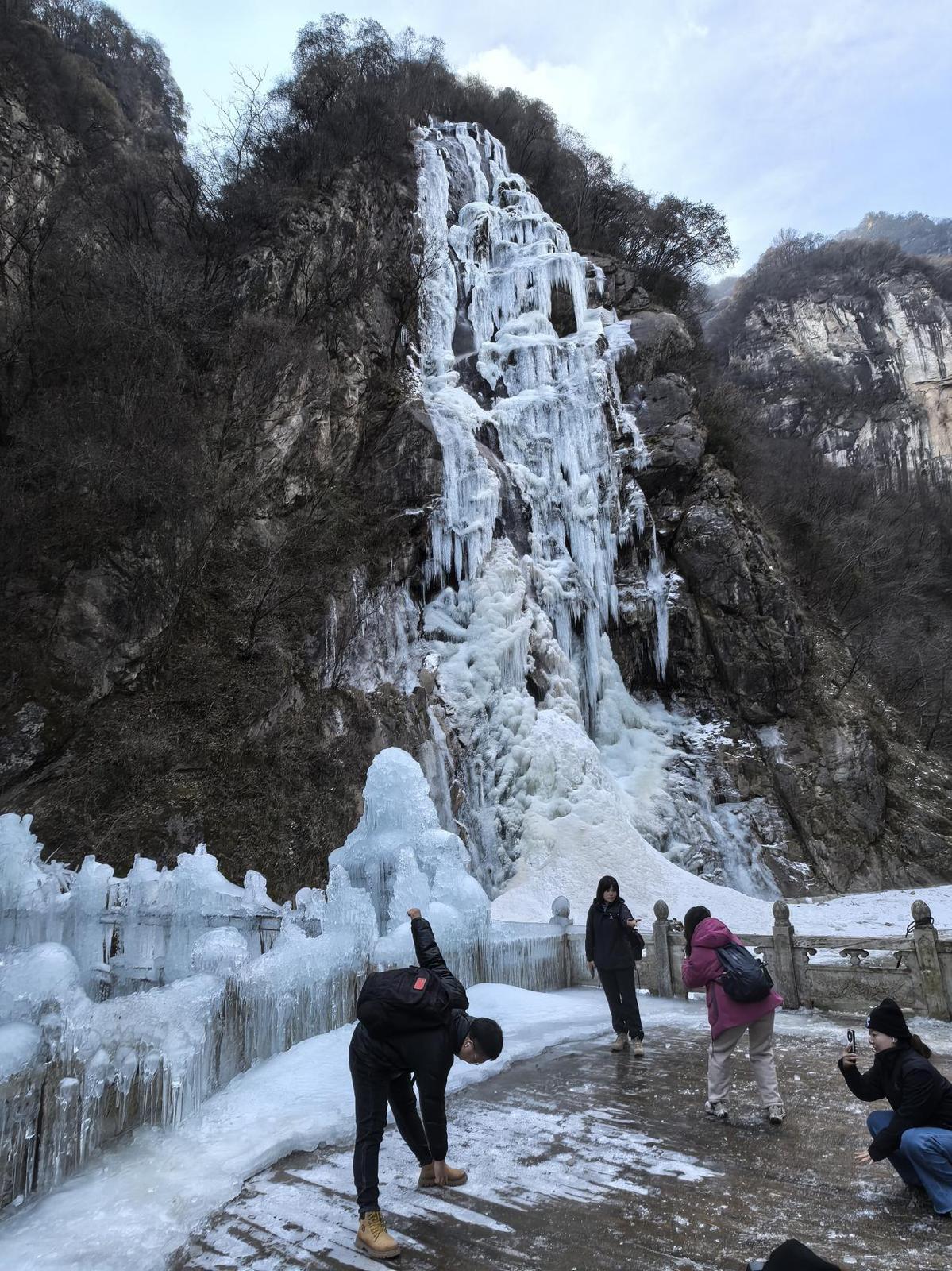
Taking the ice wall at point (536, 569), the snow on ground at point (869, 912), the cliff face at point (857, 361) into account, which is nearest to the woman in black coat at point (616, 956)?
the snow on ground at point (869, 912)

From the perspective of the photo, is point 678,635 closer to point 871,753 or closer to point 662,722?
point 662,722

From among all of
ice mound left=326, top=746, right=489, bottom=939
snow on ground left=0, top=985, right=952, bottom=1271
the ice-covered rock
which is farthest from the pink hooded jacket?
ice mound left=326, top=746, right=489, bottom=939

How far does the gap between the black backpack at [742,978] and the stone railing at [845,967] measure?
9.99ft

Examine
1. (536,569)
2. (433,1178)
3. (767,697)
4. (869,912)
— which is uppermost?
(536,569)

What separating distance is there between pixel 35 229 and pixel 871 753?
22579 millimetres

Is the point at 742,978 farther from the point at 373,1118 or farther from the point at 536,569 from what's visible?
the point at 536,569

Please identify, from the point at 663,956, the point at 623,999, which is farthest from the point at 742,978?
the point at 663,956

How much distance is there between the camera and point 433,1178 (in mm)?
3639

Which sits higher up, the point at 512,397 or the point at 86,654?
the point at 512,397

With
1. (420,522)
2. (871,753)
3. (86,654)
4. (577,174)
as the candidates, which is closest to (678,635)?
(871,753)

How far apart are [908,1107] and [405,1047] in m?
2.09

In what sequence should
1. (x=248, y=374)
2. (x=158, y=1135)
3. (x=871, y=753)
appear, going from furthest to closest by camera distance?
(x=871, y=753)
(x=248, y=374)
(x=158, y=1135)

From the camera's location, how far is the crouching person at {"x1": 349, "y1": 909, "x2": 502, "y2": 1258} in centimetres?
326

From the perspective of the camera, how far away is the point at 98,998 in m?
6.46
